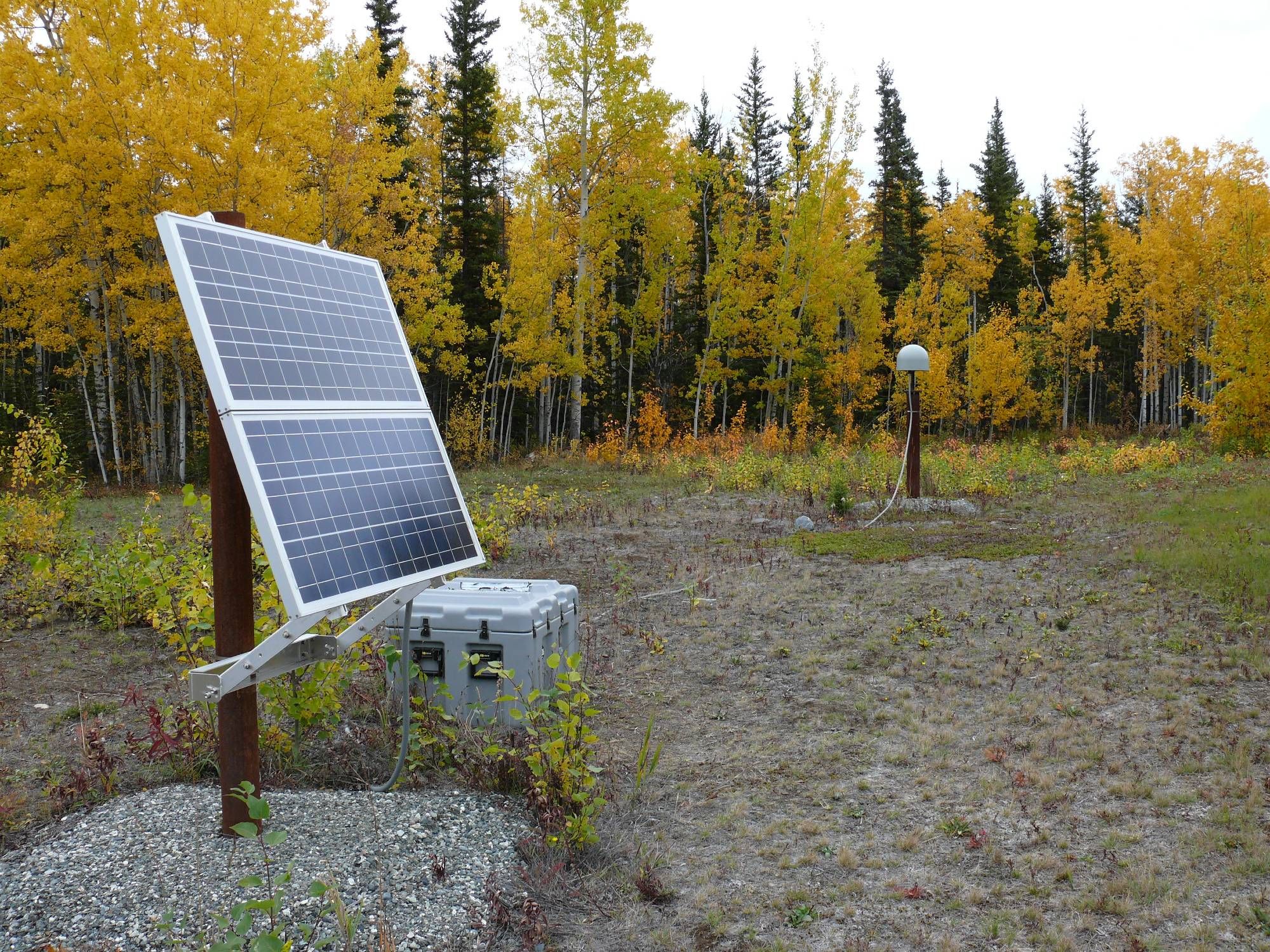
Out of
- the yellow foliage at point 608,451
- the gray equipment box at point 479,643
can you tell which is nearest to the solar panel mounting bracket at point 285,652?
the gray equipment box at point 479,643

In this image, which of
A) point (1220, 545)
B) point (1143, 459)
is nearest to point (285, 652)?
point (1220, 545)

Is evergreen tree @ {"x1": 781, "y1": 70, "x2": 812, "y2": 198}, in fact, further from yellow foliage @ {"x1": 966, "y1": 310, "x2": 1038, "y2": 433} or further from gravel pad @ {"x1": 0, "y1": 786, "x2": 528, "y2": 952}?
gravel pad @ {"x1": 0, "y1": 786, "x2": 528, "y2": 952}

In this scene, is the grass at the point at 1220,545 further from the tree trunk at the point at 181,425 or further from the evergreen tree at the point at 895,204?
the evergreen tree at the point at 895,204

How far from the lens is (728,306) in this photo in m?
23.5

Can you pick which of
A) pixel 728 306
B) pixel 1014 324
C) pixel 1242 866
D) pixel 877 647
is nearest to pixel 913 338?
pixel 1014 324

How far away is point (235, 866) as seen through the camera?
2.87 m

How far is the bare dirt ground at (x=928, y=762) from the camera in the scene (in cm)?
301

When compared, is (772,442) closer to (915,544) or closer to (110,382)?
(915,544)

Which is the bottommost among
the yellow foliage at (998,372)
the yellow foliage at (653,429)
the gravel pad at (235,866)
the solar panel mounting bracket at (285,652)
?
the gravel pad at (235,866)

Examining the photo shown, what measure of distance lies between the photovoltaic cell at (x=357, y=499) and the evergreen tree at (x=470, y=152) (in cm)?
2086

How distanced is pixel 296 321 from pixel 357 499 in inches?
30.2

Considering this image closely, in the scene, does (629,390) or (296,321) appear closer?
(296,321)


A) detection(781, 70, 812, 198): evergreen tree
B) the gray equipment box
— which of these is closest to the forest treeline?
detection(781, 70, 812, 198): evergreen tree

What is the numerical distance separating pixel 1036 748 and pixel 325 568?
3665 millimetres
